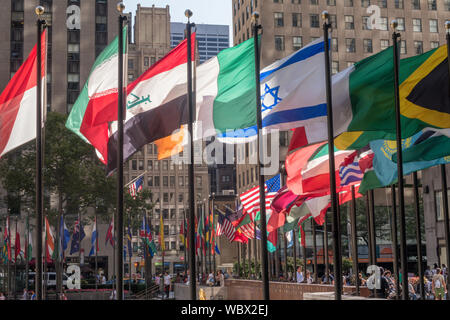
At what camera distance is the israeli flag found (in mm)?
18875

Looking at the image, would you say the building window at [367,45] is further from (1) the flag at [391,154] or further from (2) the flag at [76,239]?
(1) the flag at [391,154]

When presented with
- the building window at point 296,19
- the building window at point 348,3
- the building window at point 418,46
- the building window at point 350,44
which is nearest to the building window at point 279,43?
the building window at point 296,19

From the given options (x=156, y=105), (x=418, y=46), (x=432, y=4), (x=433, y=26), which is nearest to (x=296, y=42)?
(x=418, y=46)

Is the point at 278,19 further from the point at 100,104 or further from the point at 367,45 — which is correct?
the point at 100,104

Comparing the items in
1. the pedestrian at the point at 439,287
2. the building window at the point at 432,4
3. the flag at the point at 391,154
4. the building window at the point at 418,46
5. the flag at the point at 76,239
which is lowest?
the pedestrian at the point at 439,287

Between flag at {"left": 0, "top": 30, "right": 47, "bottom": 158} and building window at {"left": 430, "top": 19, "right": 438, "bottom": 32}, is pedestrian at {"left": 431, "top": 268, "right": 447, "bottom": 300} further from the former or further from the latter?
building window at {"left": 430, "top": 19, "right": 438, "bottom": 32}

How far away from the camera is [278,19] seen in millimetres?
97562

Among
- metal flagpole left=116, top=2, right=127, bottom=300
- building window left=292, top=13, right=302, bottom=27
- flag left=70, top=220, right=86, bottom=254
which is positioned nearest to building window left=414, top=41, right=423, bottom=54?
building window left=292, top=13, right=302, bottom=27

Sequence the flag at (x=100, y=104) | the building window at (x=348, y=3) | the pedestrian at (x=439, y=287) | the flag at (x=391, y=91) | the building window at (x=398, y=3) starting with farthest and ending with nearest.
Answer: the building window at (x=398, y=3) < the building window at (x=348, y=3) < the pedestrian at (x=439, y=287) < the flag at (x=100, y=104) < the flag at (x=391, y=91)

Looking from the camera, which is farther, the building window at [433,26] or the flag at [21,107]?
the building window at [433,26]

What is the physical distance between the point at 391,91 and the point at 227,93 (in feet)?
15.3

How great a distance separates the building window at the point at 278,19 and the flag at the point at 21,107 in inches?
3180

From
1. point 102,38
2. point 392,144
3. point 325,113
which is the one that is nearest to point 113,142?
point 325,113

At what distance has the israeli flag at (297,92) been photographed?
18.9 meters
